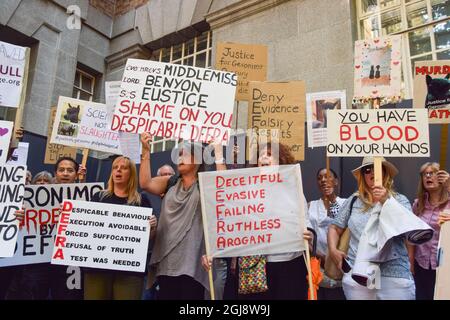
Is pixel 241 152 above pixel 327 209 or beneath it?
above

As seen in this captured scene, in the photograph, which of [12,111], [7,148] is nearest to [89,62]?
[12,111]

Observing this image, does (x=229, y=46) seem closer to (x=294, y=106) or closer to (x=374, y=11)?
(x=294, y=106)

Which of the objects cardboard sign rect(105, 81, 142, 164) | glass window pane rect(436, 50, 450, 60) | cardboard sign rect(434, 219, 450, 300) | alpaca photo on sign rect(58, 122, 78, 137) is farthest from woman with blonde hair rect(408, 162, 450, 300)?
alpaca photo on sign rect(58, 122, 78, 137)

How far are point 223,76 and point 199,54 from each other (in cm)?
542

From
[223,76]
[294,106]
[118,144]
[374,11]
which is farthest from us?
[374,11]

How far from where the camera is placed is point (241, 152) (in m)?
5.84

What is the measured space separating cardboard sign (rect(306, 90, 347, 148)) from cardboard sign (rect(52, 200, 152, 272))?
2669 millimetres

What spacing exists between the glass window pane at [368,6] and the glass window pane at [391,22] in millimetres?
226

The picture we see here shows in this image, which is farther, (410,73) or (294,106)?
(410,73)

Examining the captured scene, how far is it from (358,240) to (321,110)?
2.54m

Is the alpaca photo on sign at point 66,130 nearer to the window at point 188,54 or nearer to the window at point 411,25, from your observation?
the window at point 188,54

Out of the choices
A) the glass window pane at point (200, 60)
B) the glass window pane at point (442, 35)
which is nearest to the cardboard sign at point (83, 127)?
the glass window pane at point (200, 60)

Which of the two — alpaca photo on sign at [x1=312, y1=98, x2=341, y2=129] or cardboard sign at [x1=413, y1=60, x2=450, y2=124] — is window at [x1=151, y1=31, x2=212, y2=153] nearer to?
alpaca photo on sign at [x1=312, y1=98, x2=341, y2=129]

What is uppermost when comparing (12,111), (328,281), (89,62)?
(89,62)
